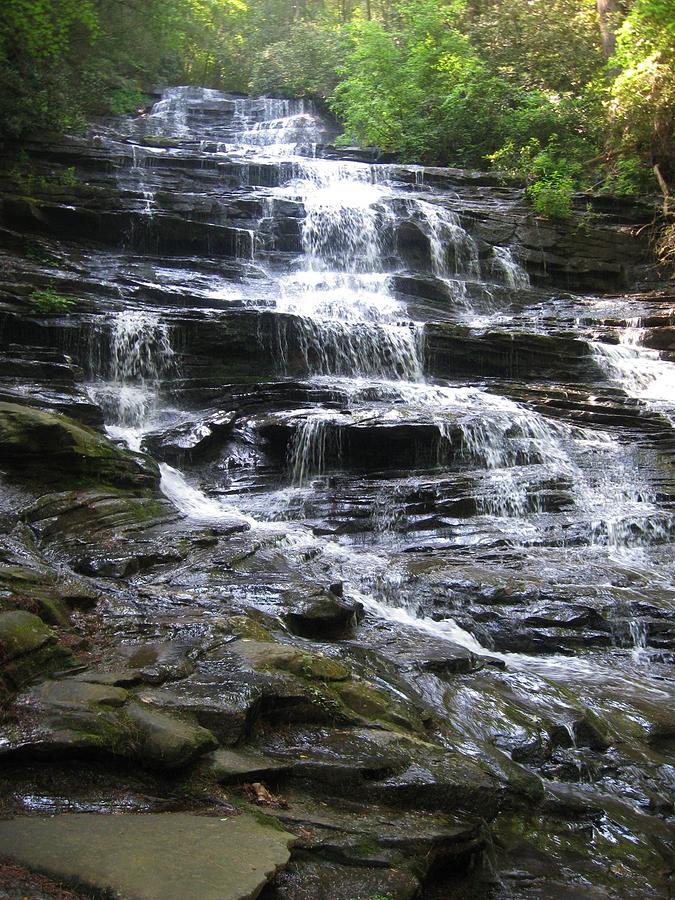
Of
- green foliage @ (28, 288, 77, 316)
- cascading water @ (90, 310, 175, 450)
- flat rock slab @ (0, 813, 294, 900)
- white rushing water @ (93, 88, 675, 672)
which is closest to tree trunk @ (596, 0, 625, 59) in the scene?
white rushing water @ (93, 88, 675, 672)

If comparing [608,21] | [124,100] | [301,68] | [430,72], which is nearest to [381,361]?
[430,72]

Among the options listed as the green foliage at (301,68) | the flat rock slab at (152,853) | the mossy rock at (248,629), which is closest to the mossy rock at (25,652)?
the flat rock slab at (152,853)

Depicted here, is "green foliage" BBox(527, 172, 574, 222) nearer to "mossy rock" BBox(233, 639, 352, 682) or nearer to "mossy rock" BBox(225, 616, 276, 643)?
"mossy rock" BBox(225, 616, 276, 643)

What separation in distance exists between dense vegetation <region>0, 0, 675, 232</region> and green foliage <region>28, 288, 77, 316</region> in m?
6.95

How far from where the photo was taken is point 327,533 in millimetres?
9391

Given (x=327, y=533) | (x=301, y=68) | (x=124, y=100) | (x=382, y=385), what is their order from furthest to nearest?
(x=301, y=68)
(x=124, y=100)
(x=382, y=385)
(x=327, y=533)

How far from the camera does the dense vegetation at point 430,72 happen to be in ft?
60.1

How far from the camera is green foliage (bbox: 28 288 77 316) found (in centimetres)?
1217

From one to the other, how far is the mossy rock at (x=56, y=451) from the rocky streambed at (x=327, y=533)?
0.03 meters

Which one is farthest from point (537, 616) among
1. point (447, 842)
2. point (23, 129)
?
point (23, 129)

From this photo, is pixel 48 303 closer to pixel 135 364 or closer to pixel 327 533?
pixel 135 364

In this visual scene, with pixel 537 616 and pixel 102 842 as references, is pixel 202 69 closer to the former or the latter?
pixel 537 616

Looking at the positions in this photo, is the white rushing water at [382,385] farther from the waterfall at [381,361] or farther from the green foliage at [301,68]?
the green foliage at [301,68]

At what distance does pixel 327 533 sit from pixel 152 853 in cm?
647
